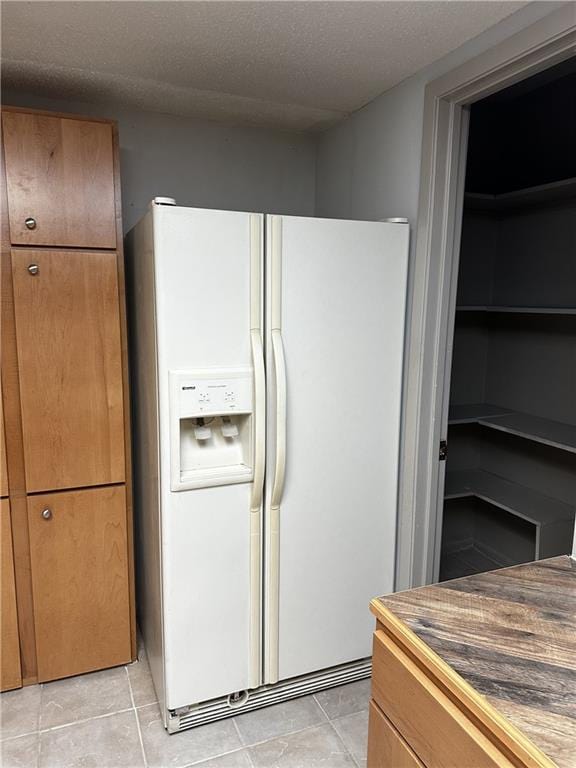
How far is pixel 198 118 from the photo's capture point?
256cm

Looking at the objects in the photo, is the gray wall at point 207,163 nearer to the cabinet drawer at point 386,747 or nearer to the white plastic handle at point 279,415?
the white plastic handle at point 279,415

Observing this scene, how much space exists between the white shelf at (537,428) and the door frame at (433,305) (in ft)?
2.22

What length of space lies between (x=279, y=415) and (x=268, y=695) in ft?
3.60

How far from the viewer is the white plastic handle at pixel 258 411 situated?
1870 mm

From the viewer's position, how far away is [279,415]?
1901mm

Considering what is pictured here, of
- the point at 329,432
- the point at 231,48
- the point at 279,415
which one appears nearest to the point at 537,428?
the point at 329,432

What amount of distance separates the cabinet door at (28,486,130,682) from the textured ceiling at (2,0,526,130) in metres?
1.56

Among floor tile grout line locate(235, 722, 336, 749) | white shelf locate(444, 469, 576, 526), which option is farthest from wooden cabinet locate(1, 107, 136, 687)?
white shelf locate(444, 469, 576, 526)

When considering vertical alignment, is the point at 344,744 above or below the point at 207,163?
below

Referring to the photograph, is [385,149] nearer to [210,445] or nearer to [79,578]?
[210,445]

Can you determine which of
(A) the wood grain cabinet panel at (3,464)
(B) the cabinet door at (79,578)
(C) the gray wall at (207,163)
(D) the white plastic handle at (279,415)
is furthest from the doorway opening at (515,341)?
(A) the wood grain cabinet panel at (3,464)

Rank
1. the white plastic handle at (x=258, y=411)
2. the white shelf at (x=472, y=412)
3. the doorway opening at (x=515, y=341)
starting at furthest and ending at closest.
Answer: the white shelf at (x=472, y=412) < the doorway opening at (x=515, y=341) < the white plastic handle at (x=258, y=411)

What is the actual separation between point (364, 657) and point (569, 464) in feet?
4.67

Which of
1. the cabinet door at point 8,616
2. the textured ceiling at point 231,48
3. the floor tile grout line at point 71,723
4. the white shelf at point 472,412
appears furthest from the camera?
the white shelf at point 472,412
